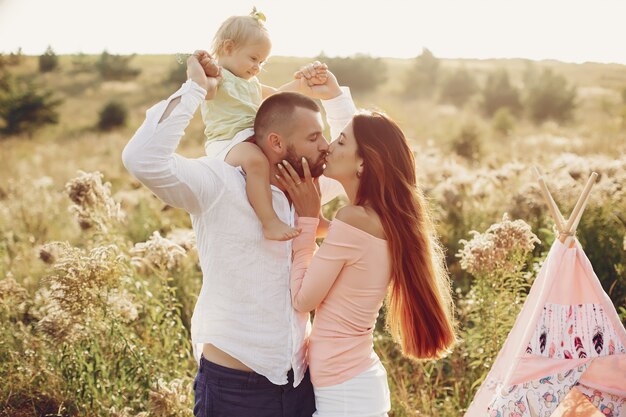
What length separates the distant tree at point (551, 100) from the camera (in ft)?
98.7

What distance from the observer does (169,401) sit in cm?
379

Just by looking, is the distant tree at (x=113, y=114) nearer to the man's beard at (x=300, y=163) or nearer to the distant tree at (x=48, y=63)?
the distant tree at (x=48, y=63)

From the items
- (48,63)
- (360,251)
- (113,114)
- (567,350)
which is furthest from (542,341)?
(48,63)

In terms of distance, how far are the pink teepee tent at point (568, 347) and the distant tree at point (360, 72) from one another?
40.8 m

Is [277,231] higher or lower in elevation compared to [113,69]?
higher

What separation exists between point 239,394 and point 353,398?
46cm

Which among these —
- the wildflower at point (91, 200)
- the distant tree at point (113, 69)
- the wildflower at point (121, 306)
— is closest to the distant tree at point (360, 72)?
the distant tree at point (113, 69)

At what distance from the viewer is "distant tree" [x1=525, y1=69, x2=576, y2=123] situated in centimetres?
3008

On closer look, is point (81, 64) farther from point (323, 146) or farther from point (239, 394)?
point (239, 394)

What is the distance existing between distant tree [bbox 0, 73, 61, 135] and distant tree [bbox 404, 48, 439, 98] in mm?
21725

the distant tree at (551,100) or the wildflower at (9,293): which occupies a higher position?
the distant tree at (551,100)

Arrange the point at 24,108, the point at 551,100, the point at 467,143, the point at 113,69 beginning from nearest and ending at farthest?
the point at 467,143, the point at 24,108, the point at 551,100, the point at 113,69

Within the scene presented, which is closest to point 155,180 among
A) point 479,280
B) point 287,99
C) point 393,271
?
point 287,99

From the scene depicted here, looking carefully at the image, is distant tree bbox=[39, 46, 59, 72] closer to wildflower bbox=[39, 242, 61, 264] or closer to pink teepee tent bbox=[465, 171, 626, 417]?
wildflower bbox=[39, 242, 61, 264]
